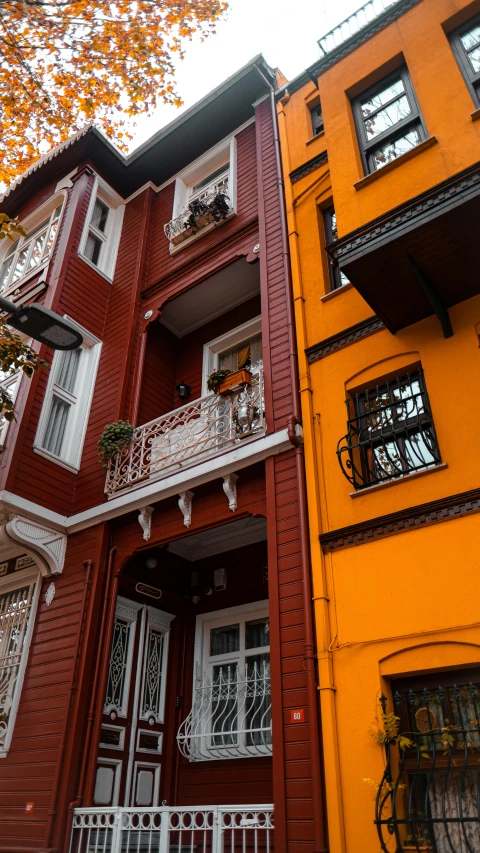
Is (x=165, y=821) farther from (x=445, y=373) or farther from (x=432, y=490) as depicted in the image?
(x=445, y=373)

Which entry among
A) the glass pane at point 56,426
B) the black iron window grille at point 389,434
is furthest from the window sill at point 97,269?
the black iron window grille at point 389,434

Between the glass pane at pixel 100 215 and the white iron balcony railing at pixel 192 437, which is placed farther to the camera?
the glass pane at pixel 100 215

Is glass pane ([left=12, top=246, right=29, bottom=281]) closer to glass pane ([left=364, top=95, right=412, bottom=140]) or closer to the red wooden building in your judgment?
the red wooden building

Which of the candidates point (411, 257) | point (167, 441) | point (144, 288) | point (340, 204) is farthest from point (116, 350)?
point (411, 257)

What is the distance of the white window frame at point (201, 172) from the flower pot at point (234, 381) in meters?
4.29

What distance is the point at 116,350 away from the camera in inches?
460

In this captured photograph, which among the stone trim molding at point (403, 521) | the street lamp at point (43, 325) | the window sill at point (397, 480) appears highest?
the street lamp at point (43, 325)

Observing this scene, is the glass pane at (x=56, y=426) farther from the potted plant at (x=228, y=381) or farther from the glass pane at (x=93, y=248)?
the glass pane at (x=93, y=248)

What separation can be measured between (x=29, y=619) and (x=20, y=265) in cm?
877

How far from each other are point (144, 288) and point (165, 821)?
9446 millimetres

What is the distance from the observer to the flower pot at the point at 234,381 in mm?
9172

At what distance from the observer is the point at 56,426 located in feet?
35.4

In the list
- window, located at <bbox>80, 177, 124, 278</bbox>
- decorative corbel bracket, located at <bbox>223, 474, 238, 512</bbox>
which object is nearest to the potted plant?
decorative corbel bracket, located at <bbox>223, 474, 238, 512</bbox>

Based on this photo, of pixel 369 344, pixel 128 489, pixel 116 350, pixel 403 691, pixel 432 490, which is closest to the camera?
pixel 403 691
